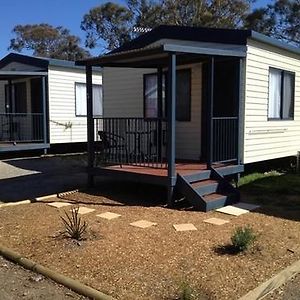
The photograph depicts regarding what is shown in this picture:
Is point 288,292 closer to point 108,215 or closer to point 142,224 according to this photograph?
point 142,224

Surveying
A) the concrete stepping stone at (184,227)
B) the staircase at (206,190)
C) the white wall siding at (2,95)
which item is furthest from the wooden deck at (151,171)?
the white wall siding at (2,95)

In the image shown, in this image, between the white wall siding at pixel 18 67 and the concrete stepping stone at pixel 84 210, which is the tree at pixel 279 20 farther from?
the concrete stepping stone at pixel 84 210

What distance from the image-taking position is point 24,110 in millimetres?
17453

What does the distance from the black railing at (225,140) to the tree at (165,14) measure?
82.8ft

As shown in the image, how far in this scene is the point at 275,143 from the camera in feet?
36.9

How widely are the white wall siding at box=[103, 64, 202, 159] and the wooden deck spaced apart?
1.27 metres

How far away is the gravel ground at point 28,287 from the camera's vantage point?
4328 millimetres

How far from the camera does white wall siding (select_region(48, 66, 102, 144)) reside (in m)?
16.1

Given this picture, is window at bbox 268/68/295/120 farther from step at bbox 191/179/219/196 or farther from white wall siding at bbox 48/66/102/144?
white wall siding at bbox 48/66/102/144

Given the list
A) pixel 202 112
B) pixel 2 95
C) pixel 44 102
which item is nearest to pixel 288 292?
pixel 202 112

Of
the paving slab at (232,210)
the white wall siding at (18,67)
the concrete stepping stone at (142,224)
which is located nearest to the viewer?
the concrete stepping stone at (142,224)

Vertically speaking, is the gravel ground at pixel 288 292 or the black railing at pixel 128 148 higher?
the black railing at pixel 128 148

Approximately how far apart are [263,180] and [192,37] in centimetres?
366

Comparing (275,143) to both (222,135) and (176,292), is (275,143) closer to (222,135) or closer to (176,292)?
(222,135)
